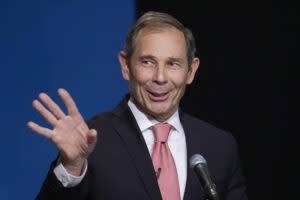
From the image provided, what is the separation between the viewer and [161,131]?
1947 mm

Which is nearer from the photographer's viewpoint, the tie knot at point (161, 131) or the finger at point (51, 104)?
the finger at point (51, 104)

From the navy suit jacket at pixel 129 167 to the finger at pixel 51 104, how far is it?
22 centimetres

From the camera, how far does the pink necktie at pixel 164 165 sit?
1.83 meters

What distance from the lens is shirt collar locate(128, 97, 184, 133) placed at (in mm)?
1975

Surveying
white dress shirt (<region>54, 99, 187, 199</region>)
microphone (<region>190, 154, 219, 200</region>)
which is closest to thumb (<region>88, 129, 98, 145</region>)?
microphone (<region>190, 154, 219, 200</region>)

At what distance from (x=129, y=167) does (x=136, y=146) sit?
8 cm

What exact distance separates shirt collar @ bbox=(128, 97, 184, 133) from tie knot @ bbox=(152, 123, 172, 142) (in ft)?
0.10

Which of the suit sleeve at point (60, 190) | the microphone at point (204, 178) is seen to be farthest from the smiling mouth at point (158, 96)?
the microphone at point (204, 178)

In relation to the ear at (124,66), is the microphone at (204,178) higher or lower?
lower

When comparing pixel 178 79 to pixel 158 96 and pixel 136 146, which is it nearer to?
pixel 158 96

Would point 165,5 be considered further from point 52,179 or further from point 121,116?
point 52,179

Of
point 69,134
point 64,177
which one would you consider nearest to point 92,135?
point 69,134

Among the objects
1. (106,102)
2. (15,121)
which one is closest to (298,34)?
(106,102)

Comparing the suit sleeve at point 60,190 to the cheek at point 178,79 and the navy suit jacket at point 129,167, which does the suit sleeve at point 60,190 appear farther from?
the cheek at point 178,79
